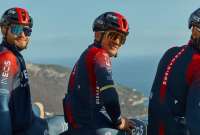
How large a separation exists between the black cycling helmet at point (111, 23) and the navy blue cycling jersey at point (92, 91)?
367mm

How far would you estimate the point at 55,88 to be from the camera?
113m

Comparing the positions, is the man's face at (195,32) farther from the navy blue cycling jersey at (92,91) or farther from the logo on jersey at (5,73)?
the logo on jersey at (5,73)

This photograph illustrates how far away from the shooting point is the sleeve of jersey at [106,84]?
433 inches

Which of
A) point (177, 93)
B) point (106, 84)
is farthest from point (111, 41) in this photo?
point (177, 93)

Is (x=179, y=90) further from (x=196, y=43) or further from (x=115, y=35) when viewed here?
(x=115, y=35)

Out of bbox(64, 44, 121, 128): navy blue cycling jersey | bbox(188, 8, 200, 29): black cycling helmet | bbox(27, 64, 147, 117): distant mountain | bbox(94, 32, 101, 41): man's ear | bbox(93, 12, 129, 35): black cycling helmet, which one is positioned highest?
bbox(188, 8, 200, 29): black cycling helmet

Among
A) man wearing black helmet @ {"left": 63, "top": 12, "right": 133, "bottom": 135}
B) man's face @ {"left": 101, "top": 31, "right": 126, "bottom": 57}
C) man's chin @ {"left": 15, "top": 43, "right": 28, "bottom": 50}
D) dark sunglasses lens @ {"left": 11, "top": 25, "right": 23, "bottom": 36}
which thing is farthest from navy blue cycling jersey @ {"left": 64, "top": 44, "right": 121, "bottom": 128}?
dark sunglasses lens @ {"left": 11, "top": 25, "right": 23, "bottom": 36}

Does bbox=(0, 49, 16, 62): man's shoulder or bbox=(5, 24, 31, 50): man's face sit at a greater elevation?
bbox=(5, 24, 31, 50): man's face

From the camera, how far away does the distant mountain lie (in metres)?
105

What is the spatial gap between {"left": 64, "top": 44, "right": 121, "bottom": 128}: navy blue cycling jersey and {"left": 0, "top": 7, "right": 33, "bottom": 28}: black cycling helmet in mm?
1149

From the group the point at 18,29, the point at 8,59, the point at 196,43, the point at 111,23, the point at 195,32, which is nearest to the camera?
the point at 196,43

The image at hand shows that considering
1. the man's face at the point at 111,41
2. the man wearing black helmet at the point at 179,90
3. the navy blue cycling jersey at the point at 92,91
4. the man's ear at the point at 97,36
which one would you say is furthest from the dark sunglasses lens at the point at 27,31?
the man wearing black helmet at the point at 179,90

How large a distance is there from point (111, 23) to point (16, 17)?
5.52 ft

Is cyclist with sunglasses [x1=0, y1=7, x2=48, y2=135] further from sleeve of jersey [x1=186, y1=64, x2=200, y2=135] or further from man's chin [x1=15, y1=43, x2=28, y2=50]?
sleeve of jersey [x1=186, y1=64, x2=200, y2=135]
